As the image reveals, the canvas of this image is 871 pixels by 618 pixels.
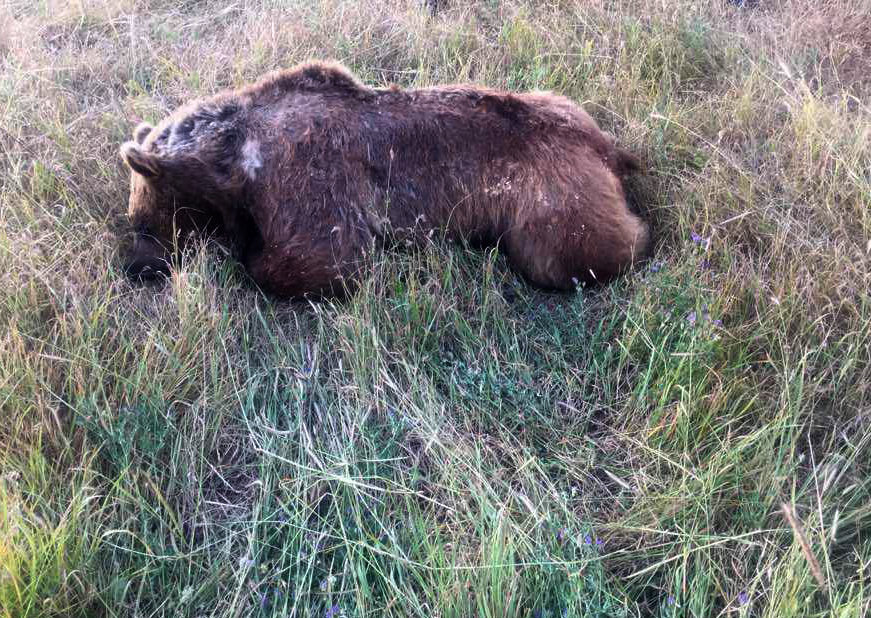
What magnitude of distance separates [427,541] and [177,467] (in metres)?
0.99

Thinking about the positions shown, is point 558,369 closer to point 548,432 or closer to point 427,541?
point 548,432

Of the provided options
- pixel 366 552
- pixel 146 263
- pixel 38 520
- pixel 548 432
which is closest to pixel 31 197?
pixel 146 263

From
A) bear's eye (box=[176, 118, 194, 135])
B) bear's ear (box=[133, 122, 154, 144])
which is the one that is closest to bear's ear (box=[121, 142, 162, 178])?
bear's eye (box=[176, 118, 194, 135])

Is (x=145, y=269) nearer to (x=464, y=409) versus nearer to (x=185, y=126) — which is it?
(x=185, y=126)

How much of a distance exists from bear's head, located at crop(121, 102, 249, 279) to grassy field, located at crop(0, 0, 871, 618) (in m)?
0.19

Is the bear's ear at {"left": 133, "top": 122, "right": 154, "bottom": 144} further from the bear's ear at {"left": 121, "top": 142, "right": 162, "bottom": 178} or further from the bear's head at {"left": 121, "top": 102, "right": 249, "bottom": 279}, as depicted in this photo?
the bear's ear at {"left": 121, "top": 142, "right": 162, "bottom": 178}

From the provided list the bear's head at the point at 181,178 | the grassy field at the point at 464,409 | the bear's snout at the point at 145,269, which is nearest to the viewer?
the grassy field at the point at 464,409

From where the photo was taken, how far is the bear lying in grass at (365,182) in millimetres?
3020

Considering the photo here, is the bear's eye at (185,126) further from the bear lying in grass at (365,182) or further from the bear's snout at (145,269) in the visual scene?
the bear's snout at (145,269)

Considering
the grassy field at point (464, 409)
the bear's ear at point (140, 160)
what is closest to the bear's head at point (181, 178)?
the bear's ear at point (140, 160)

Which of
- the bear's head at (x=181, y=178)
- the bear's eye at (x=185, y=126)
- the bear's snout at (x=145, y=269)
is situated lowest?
the bear's snout at (x=145, y=269)

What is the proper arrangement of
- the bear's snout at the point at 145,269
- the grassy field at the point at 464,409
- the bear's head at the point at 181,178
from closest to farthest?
the grassy field at the point at 464,409
the bear's head at the point at 181,178
the bear's snout at the point at 145,269

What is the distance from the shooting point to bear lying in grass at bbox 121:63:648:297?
3.02 m

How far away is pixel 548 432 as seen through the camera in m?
2.65
